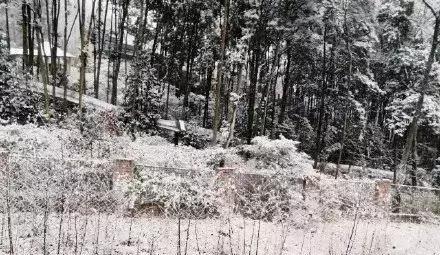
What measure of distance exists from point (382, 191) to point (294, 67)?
18.5 m

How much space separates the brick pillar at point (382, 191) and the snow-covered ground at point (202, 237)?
0.72m

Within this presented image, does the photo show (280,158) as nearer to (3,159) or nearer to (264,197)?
(264,197)

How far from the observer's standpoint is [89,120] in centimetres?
1769

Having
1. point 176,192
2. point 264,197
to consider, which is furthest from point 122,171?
point 264,197

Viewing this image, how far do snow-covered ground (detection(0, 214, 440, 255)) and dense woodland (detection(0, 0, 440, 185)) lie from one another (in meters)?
7.56

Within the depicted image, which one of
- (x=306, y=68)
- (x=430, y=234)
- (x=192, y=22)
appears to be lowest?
(x=430, y=234)

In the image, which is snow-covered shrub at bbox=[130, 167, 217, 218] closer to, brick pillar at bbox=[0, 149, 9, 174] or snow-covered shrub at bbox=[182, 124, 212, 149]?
brick pillar at bbox=[0, 149, 9, 174]

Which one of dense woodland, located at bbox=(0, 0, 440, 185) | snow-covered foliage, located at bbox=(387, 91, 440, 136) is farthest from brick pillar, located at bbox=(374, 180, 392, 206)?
snow-covered foliage, located at bbox=(387, 91, 440, 136)

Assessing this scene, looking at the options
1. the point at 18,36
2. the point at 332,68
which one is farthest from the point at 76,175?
the point at 18,36

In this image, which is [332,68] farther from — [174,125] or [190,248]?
[190,248]

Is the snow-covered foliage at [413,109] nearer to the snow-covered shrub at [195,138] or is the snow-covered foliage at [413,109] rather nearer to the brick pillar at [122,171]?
the snow-covered shrub at [195,138]

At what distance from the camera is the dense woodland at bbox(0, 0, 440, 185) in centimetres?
2148

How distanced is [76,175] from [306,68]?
2273 centimetres

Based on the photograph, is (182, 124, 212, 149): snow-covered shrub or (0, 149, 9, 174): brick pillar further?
(182, 124, 212, 149): snow-covered shrub
